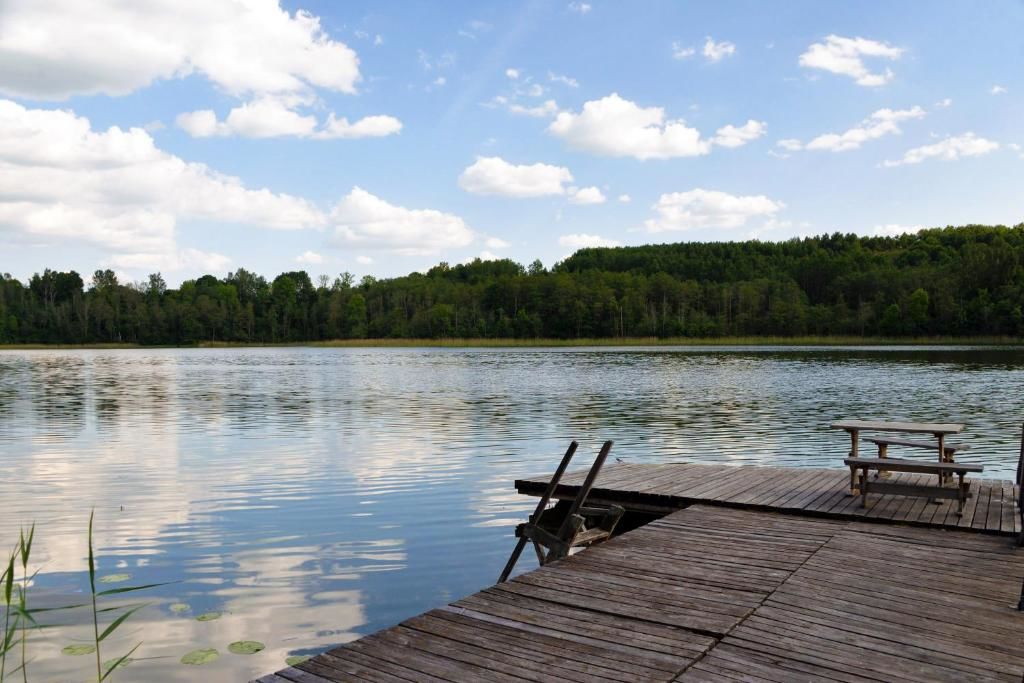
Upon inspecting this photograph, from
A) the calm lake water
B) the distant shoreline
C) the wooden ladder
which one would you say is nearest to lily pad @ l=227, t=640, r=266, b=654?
the calm lake water

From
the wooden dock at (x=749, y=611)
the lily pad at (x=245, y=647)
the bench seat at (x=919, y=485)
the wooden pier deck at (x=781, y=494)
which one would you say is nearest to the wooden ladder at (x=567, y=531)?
the wooden dock at (x=749, y=611)

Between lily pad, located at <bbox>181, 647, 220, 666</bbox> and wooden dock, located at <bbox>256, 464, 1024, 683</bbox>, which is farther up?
wooden dock, located at <bbox>256, 464, 1024, 683</bbox>

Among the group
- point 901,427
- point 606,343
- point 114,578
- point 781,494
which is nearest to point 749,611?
point 781,494

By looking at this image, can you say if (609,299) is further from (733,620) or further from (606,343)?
(733,620)

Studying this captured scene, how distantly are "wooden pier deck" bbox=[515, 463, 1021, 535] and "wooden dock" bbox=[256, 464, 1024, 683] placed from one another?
0.05 meters

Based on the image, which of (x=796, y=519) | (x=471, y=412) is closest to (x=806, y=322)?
(x=471, y=412)

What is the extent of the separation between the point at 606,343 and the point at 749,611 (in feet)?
297

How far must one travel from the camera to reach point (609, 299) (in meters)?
106

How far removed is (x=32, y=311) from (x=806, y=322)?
10638 centimetres

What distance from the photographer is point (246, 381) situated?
116ft

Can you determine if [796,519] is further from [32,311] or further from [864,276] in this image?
[32,311]

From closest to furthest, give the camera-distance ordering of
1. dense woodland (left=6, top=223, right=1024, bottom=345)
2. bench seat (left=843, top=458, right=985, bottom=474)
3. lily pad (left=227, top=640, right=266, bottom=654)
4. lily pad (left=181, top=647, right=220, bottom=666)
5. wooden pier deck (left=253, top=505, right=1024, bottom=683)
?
wooden pier deck (left=253, top=505, right=1024, bottom=683) < lily pad (left=181, top=647, right=220, bottom=666) < lily pad (left=227, top=640, right=266, bottom=654) < bench seat (left=843, top=458, right=985, bottom=474) < dense woodland (left=6, top=223, right=1024, bottom=345)

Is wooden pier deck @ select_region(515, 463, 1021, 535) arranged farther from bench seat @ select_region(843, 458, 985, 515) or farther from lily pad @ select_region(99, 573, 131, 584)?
lily pad @ select_region(99, 573, 131, 584)

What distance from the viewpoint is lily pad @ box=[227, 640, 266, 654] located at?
536 cm
